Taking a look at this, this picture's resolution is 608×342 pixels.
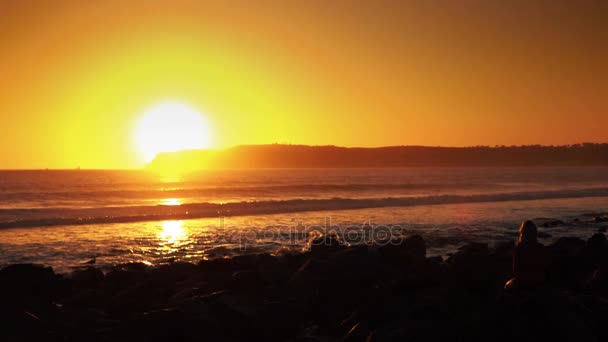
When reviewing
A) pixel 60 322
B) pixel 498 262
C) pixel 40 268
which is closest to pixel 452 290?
pixel 498 262

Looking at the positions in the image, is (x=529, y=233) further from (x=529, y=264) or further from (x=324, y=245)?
(x=324, y=245)

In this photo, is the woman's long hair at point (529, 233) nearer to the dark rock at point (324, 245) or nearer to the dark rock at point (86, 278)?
the dark rock at point (324, 245)

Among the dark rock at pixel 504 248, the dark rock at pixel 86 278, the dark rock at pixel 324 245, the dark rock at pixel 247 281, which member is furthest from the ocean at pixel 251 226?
the dark rock at pixel 247 281

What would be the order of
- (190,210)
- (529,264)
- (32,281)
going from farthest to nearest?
(190,210), (32,281), (529,264)

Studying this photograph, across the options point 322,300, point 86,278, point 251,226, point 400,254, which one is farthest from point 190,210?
point 322,300

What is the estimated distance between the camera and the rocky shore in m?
7.30

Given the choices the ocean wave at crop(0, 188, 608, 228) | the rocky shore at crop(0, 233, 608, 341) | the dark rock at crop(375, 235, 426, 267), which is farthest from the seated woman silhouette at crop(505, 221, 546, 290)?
the ocean wave at crop(0, 188, 608, 228)

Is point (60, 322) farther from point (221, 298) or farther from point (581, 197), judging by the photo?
point (581, 197)

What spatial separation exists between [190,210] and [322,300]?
3200cm

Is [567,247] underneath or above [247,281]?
above

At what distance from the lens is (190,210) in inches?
1615

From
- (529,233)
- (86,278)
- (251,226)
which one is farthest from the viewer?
(251,226)

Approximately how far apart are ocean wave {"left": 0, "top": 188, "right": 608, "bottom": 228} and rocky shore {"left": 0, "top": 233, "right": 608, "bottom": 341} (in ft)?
69.2

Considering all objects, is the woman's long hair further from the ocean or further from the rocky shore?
the ocean
